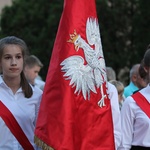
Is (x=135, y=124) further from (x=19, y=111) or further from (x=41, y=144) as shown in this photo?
(x=19, y=111)

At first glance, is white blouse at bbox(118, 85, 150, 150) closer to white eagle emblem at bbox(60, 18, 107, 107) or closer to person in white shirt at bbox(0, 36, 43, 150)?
white eagle emblem at bbox(60, 18, 107, 107)

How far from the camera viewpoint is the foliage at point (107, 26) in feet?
87.6

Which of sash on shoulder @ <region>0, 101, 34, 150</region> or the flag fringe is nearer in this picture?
the flag fringe

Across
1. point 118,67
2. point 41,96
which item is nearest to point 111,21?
point 118,67

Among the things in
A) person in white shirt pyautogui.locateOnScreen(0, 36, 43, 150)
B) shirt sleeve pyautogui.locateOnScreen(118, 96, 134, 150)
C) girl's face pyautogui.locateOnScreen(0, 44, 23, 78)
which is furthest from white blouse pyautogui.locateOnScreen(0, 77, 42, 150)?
shirt sleeve pyautogui.locateOnScreen(118, 96, 134, 150)

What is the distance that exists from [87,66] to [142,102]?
0.66m

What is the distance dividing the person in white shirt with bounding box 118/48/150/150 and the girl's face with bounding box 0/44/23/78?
0.95m

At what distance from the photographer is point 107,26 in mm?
27203

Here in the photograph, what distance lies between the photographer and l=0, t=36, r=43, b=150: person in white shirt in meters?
5.38

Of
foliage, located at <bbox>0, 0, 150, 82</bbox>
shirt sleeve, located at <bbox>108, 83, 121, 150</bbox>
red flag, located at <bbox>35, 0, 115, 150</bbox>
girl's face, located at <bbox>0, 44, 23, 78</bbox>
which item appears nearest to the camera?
red flag, located at <bbox>35, 0, 115, 150</bbox>

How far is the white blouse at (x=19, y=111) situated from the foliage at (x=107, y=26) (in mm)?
20610

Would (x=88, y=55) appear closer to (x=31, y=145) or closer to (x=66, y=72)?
(x=66, y=72)

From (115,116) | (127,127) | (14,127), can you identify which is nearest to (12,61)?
(14,127)

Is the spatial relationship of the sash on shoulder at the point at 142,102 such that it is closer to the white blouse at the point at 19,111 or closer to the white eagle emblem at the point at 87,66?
the white eagle emblem at the point at 87,66
